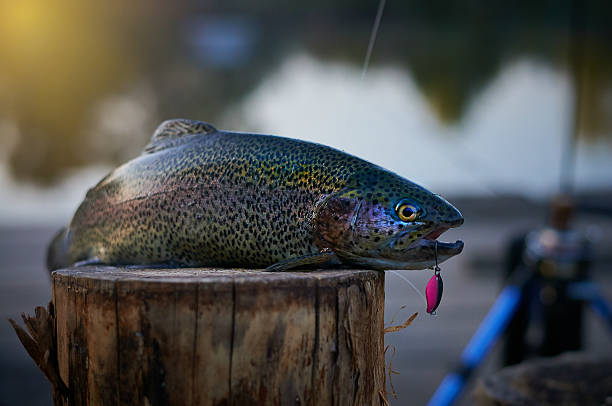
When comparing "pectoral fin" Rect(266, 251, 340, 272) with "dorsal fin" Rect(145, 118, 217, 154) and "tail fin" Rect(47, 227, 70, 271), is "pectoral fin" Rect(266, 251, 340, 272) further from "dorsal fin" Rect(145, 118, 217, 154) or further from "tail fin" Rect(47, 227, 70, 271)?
"tail fin" Rect(47, 227, 70, 271)

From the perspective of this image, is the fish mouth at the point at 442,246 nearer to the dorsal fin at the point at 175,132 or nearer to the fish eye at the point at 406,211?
the fish eye at the point at 406,211

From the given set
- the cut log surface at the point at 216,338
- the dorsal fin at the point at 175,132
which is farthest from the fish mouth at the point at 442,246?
the dorsal fin at the point at 175,132

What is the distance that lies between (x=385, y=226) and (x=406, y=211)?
0.06 m

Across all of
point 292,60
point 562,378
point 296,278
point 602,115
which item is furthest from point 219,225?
point 602,115

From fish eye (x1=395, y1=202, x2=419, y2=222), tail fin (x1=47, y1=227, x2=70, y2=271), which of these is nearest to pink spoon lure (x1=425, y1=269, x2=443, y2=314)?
fish eye (x1=395, y1=202, x2=419, y2=222)

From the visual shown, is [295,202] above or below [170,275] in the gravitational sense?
above

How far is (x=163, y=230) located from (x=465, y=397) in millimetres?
3679

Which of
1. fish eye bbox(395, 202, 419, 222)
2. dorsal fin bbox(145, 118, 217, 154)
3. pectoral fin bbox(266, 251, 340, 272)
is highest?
dorsal fin bbox(145, 118, 217, 154)

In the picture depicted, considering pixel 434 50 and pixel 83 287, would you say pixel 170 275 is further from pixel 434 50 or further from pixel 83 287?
pixel 434 50

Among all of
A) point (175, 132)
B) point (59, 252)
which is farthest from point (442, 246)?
point (59, 252)

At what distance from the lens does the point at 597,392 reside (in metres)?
2.21

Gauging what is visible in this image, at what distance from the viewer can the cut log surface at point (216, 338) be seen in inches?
42.8

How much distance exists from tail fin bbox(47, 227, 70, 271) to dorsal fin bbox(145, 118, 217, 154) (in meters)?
0.42

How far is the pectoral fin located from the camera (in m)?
1.23
